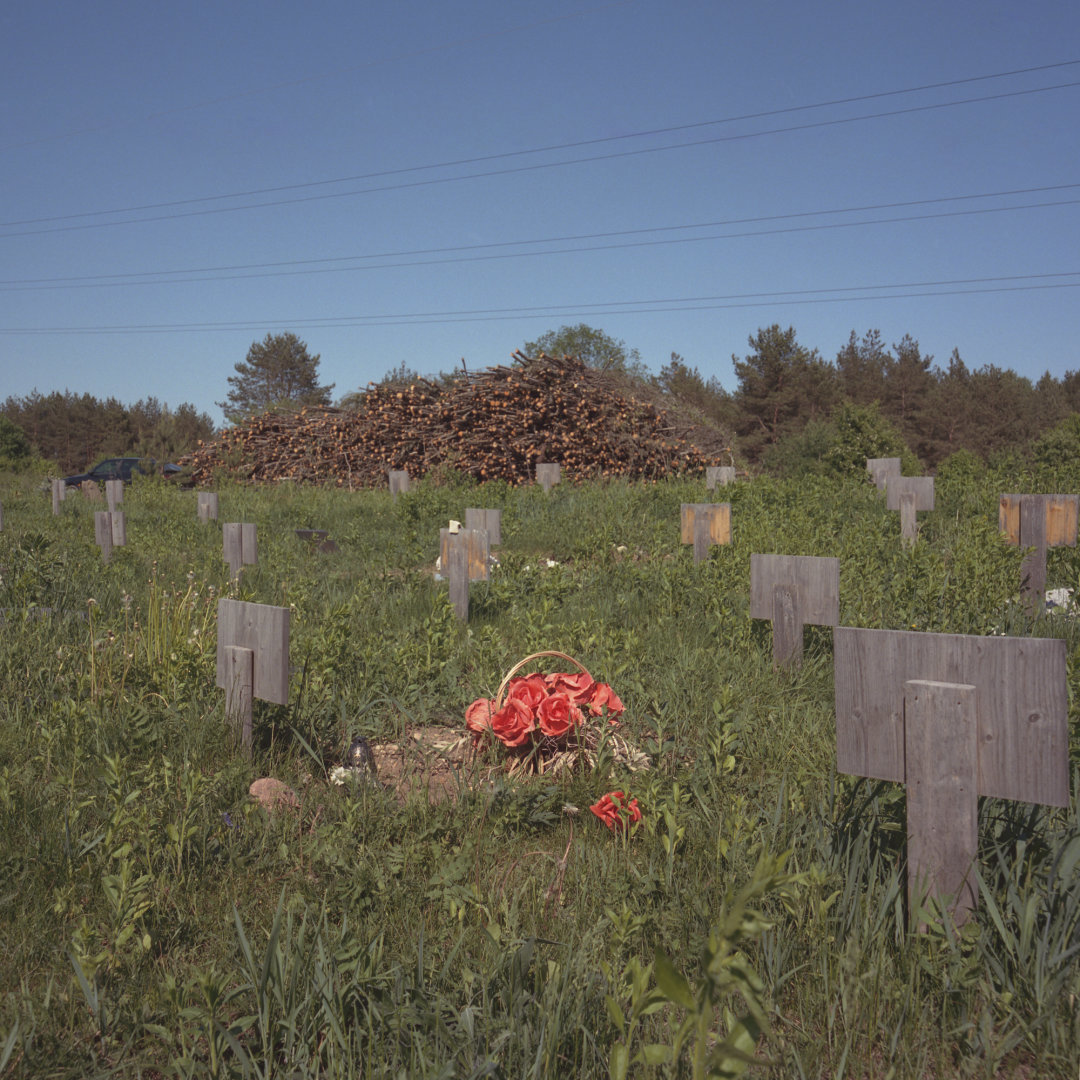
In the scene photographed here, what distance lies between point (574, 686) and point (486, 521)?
173 inches

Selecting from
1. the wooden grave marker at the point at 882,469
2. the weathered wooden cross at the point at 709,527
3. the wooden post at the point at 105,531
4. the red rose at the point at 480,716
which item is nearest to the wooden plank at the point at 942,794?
the red rose at the point at 480,716

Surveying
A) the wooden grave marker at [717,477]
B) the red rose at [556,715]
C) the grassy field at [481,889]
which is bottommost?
the grassy field at [481,889]

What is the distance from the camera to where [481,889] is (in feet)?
7.66

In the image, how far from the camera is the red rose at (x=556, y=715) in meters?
3.24

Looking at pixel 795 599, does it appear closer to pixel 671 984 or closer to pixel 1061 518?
pixel 1061 518

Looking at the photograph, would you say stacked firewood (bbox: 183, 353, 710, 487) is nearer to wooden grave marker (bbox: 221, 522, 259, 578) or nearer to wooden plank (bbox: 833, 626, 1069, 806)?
wooden grave marker (bbox: 221, 522, 259, 578)

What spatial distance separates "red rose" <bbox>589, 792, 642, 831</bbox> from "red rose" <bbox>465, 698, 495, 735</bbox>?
77 cm

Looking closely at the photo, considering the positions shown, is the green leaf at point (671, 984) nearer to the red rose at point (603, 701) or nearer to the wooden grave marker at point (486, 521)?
the red rose at point (603, 701)

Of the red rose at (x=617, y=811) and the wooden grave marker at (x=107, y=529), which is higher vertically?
the wooden grave marker at (x=107, y=529)

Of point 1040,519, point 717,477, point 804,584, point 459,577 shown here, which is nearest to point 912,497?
point 1040,519

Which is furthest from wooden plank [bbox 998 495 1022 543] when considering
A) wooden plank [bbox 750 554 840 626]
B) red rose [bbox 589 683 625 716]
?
red rose [bbox 589 683 625 716]

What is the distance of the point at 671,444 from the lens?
1812 cm

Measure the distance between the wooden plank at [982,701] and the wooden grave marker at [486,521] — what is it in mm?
5251

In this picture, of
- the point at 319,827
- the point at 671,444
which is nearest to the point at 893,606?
the point at 319,827
